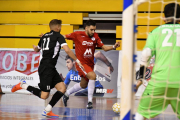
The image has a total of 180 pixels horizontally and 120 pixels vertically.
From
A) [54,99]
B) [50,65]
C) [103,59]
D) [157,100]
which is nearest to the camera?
[157,100]

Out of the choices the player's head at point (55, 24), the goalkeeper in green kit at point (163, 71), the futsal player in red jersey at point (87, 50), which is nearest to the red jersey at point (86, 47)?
the futsal player in red jersey at point (87, 50)

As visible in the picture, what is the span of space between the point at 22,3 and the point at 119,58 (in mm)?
5136

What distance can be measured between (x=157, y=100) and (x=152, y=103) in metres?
0.06

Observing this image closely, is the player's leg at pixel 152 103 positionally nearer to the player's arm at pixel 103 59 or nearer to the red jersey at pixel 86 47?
the red jersey at pixel 86 47

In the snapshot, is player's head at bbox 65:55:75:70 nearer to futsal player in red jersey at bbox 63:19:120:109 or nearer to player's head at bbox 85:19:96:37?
futsal player in red jersey at bbox 63:19:120:109

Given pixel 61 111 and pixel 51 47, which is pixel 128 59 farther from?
pixel 61 111

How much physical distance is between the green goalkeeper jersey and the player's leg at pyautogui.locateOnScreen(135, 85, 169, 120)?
77mm

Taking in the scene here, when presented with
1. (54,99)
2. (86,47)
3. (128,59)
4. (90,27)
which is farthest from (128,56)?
(86,47)

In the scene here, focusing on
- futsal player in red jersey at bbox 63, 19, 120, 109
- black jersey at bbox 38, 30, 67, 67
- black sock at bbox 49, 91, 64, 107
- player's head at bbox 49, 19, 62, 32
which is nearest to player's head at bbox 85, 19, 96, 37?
futsal player in red jersey at bbox 63, 19, 120, 109

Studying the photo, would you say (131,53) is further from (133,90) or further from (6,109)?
(6,109)

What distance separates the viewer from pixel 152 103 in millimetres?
3027

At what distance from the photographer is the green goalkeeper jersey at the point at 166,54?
119 inches

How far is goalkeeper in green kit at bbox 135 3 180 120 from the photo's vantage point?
118 inches

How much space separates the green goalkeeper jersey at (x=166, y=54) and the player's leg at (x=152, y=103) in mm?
77
